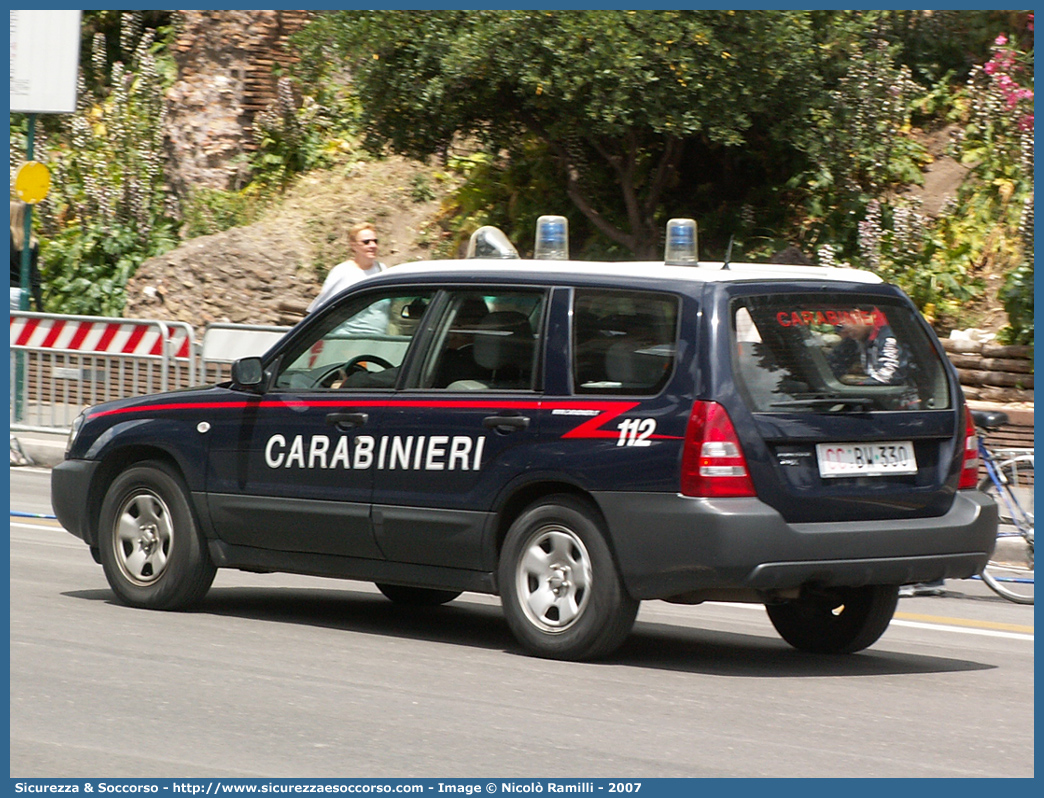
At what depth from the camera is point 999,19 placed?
21.1 meters

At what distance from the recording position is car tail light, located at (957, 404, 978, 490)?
7.60 m

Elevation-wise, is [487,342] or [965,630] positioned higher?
[487,342]

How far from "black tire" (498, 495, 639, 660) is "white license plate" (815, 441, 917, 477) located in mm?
959

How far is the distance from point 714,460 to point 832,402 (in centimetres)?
63

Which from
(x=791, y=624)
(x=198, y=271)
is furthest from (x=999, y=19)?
(x=791, y=624)

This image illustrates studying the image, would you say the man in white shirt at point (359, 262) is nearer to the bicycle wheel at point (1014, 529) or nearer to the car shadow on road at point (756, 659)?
the bicycle wheel at point (1014, 529)

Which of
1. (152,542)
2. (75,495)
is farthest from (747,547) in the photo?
(75,495)

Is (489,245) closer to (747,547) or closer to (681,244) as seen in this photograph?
(681,244)

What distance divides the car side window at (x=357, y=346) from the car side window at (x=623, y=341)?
0.91 m

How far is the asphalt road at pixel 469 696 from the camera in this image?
18.6 feet

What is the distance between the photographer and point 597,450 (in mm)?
7207

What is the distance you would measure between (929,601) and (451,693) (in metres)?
4.38

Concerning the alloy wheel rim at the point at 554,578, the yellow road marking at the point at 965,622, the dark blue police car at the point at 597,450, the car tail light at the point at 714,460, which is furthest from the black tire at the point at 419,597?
the car tail light at the point at 714,460

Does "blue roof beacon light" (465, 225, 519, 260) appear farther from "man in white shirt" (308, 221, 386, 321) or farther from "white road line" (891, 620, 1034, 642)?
"man in white shirt" (308, 221, 386, 321)
